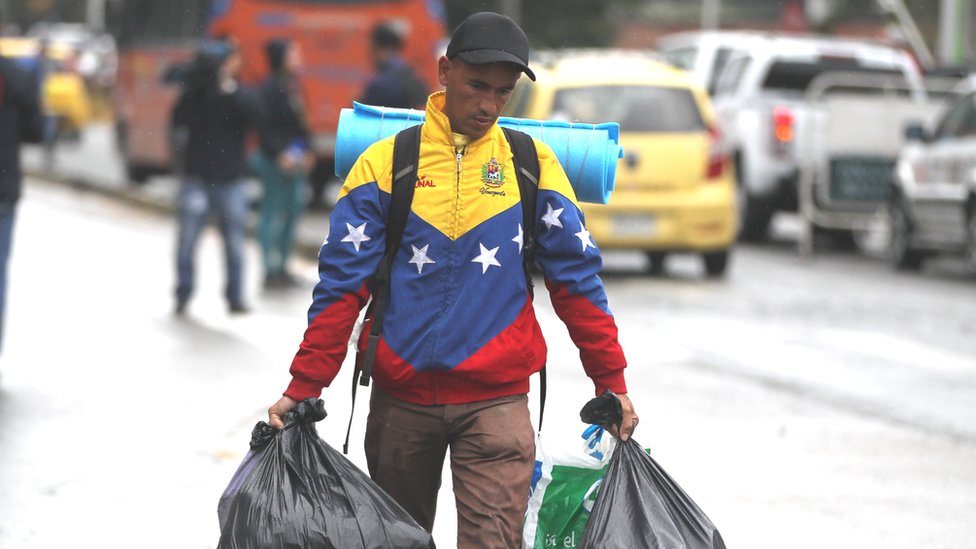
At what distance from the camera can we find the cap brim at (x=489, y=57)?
162 inches

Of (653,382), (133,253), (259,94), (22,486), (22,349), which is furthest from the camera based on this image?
(133,253)

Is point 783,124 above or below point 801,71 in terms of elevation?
below

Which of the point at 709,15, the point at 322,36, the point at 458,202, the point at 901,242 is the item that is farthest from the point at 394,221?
the point at 709,15

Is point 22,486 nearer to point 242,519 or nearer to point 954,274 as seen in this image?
point 242,519

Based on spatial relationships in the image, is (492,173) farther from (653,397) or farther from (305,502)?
(653,397)

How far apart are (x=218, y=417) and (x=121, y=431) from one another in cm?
52

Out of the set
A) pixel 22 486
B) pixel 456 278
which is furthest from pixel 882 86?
pixel 456 278

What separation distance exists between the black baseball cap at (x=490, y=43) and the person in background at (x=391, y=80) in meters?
9.54

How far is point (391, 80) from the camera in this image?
14.0 metres

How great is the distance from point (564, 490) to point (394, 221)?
88cm

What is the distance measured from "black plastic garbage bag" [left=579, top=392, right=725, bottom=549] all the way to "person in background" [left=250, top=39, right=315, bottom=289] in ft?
30.3

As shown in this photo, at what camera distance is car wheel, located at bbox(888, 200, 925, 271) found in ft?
54.6

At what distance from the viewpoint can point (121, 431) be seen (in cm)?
806

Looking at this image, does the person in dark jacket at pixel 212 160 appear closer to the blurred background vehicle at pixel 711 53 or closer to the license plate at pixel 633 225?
the license plate at pixel 633 225
